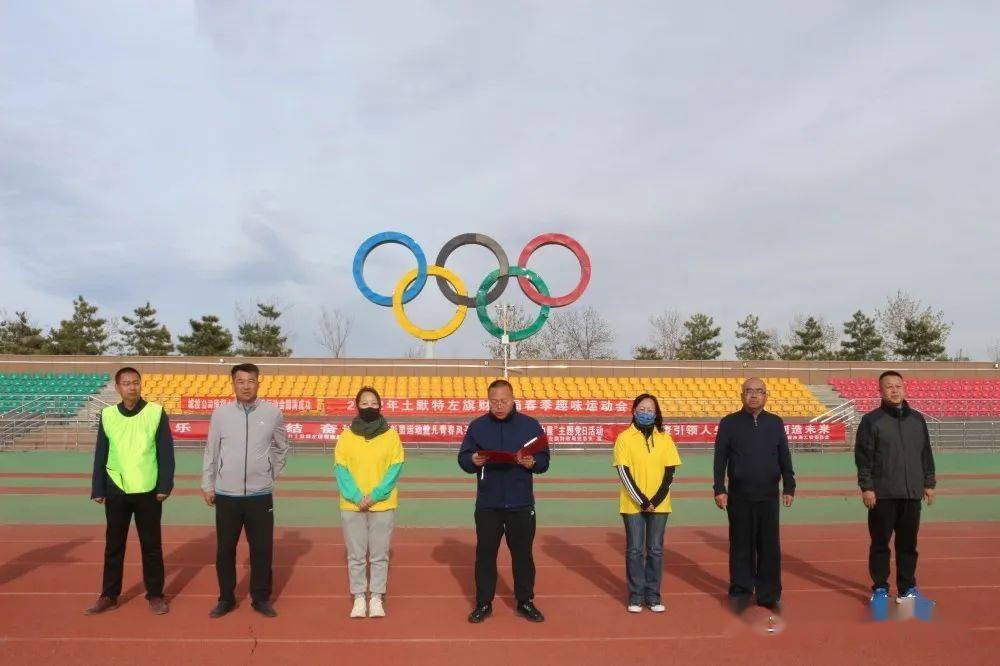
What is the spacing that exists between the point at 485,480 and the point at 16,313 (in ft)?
218

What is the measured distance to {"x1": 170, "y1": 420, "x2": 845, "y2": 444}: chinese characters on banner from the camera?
1917 centimetres

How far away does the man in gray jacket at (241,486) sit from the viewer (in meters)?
5.24

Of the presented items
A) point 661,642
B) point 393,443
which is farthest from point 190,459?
point 661,642

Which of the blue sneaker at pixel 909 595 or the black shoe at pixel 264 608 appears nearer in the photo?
the black shoe at pixel 264 608

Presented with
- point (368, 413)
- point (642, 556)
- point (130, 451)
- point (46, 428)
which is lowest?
point (46, 428)

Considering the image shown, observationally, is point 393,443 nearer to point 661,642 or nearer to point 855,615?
point 661,642

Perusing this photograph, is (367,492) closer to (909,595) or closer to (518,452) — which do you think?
(518,452)

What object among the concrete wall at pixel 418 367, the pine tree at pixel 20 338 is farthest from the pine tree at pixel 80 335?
the concrete wall at pixel 418 367

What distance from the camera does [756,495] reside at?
17.5 feet

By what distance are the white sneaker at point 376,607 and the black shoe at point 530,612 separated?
3.46ft

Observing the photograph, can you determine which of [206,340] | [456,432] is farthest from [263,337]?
[456,432]

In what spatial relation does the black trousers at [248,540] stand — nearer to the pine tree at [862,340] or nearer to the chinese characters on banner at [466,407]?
the chinese characters on banner at [466,407]

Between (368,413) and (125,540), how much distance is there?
2154mm

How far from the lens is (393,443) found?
210 inches
